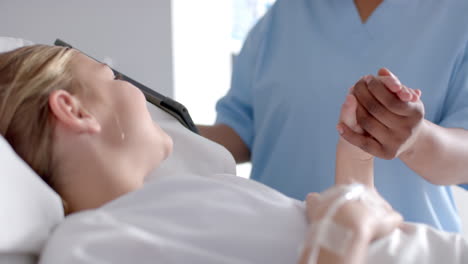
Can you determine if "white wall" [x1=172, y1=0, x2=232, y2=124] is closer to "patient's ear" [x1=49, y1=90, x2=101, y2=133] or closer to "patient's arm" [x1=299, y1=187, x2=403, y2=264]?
"patient's ear" [x1=49, y1=90, x2=101, y2=133]

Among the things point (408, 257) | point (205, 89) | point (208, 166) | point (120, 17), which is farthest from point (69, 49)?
point (205, 89)

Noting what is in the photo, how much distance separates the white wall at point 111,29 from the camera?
1.47 metres

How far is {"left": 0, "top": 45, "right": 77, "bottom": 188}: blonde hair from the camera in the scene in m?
0.73

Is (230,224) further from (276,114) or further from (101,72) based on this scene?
(276,114)

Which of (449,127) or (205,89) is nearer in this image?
(449,127)

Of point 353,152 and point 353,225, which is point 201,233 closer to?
point 353,225

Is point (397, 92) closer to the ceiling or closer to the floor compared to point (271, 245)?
closer to the ceiling

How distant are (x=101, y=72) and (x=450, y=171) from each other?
616mm

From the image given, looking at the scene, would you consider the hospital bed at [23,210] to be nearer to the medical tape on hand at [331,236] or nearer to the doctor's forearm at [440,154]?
the medical tape on hand at [331,236]

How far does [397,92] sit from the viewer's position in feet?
2.27

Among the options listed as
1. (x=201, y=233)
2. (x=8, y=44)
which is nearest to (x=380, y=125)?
(x=201, y=233)

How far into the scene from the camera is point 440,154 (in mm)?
861

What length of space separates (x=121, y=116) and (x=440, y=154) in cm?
53

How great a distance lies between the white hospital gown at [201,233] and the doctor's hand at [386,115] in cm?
13
